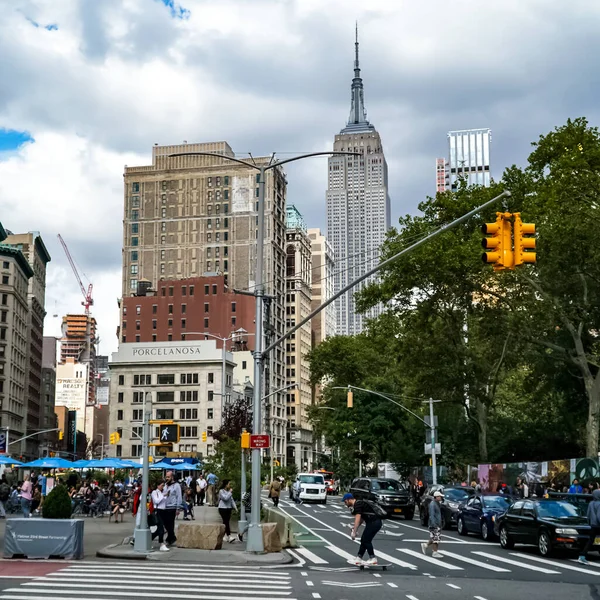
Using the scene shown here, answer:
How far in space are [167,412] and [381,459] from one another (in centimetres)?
4883

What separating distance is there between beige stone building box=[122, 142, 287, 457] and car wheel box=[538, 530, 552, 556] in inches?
4549

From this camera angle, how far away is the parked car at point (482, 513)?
2894 cm

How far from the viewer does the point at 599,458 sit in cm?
3609

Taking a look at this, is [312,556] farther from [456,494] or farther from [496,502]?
[456,494]

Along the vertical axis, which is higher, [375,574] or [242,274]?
[242,274]

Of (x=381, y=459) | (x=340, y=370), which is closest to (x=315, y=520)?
(x=381, y=459)

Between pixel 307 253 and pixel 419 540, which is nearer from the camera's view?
pixel 419 540

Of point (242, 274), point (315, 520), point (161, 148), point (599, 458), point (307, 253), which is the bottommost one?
point (315, 520)

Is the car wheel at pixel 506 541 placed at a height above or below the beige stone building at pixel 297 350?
below

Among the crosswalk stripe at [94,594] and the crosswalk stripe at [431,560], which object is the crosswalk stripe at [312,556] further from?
the crosswalk stripe at [94,594]

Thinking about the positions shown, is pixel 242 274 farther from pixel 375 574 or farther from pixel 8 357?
pixel 375 574

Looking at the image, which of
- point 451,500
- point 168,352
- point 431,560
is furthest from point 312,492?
point 168,352

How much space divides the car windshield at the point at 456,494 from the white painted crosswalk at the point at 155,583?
56.2 ft

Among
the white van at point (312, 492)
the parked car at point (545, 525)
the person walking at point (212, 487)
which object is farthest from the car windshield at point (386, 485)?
the white van at point (312, 492)
